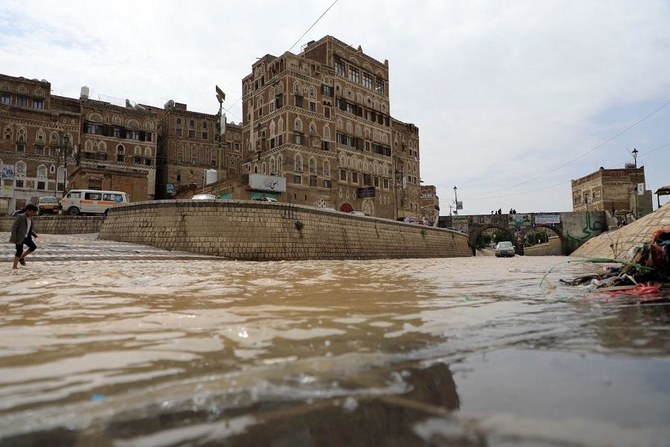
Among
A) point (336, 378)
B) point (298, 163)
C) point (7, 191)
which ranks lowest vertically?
point (336, 378)

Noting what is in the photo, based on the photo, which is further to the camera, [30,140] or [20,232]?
[30,140]

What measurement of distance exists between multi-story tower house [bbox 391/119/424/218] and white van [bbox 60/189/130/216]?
3621 centimetres

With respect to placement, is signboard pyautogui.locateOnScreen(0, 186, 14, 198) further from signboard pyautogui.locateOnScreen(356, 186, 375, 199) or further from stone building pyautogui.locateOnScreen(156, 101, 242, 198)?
signboard pyautogui.locateOnScreen(356, 186, 375, 199)

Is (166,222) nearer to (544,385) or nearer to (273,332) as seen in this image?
(273,332)

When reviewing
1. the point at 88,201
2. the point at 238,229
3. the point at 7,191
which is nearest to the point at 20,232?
the point at 238,229

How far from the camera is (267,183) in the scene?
1523 inches

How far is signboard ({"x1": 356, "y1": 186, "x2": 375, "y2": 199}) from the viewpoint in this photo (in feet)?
157

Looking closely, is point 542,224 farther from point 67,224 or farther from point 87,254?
point 87,254

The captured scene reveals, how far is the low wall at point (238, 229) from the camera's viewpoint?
19.6m

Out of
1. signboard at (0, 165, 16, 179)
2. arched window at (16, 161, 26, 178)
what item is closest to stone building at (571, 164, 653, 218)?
arched window at (16, 161, 26, 178)

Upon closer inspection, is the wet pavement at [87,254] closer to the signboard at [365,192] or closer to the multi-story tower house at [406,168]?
the signboard at [365,192]

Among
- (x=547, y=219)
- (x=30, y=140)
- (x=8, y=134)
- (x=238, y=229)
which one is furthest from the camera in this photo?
(x=547, y=219)

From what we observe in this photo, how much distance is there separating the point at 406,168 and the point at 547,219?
→ 2178cm

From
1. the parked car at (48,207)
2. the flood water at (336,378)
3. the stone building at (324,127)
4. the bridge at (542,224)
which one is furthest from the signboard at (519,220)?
the flood water at (336,378)
